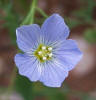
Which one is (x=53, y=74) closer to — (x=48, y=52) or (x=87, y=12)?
(x=48, y=52)

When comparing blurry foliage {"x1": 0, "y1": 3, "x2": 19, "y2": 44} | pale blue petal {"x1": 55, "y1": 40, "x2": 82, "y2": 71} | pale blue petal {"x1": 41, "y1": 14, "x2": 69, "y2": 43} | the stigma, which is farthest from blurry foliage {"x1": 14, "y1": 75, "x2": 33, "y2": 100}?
pale blue petal {"x1": 41, "y1": 14, "x2": 69, "y2": 43}

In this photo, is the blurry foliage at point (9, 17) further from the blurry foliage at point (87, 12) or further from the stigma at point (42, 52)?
the blurry foliage at point (87, 12)

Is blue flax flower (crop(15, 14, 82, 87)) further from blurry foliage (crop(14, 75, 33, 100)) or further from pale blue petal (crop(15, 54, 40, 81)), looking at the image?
blurry foliage (crop(14, 75, 33, 100))

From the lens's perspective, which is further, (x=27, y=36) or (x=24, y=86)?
(x=24, y=86)

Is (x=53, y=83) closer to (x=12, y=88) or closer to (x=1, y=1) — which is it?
(x=1, y=1)

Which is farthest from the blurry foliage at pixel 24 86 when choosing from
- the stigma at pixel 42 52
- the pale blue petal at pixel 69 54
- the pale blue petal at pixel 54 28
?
the pale blue petal at pixel 54 28

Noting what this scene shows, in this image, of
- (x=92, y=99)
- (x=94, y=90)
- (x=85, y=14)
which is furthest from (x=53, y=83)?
(x=94, y=90)

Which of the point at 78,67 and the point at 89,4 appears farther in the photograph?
the point at 78,67

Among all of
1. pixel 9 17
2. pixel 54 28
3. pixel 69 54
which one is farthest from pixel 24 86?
pixel 54 28
